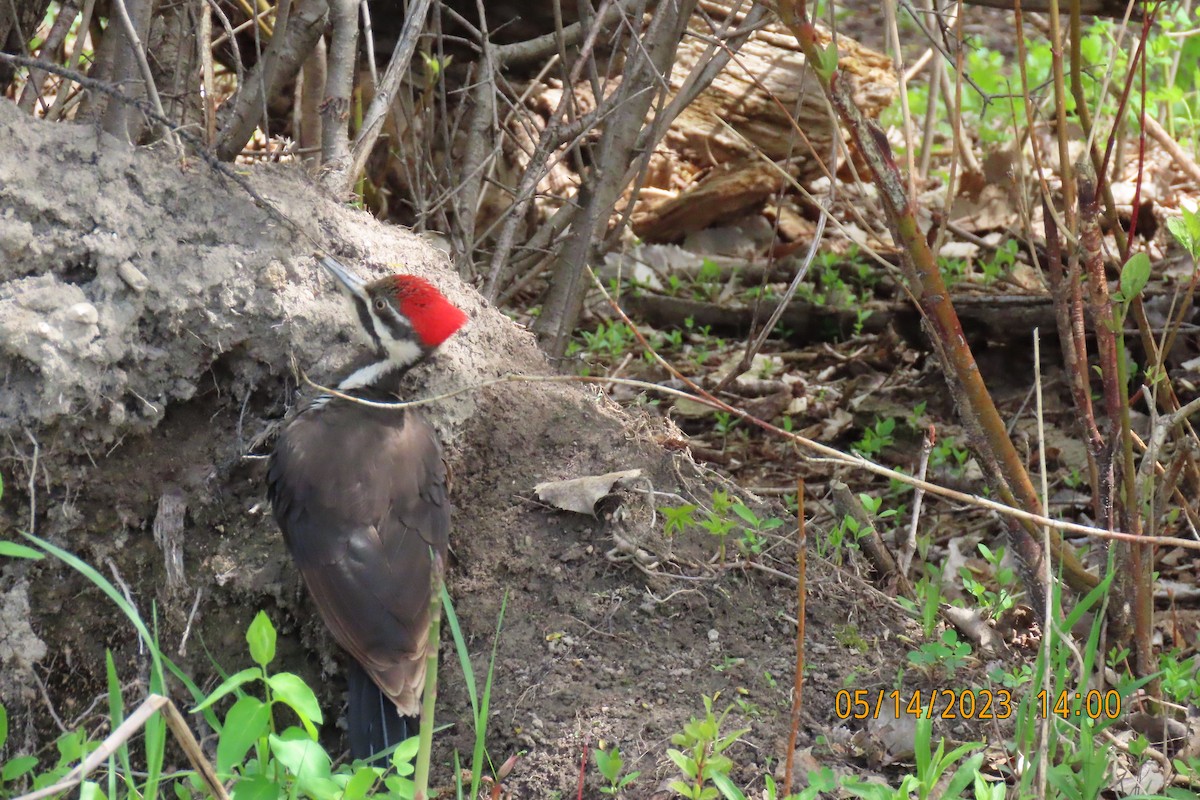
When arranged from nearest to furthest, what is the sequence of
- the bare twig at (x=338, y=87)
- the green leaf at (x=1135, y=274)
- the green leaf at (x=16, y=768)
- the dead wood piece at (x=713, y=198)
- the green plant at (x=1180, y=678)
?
the green leaf at (x=16, y=768) < the green leaf at (x=1135, y=274) < the green plant at (x=1180, y=678) < the bare twig at (x=338, y=87) < the dead wood piece at (x=713, y=198)

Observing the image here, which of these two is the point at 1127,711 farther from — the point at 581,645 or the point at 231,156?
the point at 231,156

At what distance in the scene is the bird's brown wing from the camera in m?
3.36

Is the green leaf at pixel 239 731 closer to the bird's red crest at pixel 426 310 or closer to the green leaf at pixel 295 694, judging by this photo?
the green leaf at pixel 295 694

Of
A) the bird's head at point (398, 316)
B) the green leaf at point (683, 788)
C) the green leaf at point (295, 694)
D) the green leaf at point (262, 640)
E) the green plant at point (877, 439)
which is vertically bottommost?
the green plant at point (877, 439)

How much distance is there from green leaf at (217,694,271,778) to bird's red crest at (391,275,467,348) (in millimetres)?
1584

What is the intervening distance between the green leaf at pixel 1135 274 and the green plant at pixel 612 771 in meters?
1.60

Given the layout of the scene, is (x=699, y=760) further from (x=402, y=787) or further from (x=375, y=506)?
(x=375, y=506)

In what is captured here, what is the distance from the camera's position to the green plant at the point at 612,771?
271 centimetres

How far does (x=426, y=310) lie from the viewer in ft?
12.1

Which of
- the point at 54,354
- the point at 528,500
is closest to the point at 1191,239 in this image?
the point at 528,500

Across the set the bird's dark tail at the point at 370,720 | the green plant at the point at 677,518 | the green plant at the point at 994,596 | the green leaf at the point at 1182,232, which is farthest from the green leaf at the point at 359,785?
the green leaf at the point at 1182,232

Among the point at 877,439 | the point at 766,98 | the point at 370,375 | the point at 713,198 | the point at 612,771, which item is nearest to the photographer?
Result: the point at 612,771

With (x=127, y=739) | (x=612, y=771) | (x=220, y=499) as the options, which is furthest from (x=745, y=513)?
(x=127, y=739)

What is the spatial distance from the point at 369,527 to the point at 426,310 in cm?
67
